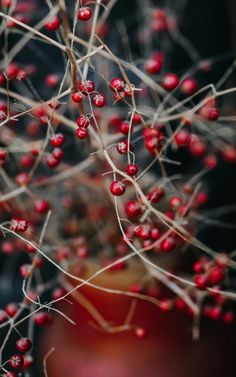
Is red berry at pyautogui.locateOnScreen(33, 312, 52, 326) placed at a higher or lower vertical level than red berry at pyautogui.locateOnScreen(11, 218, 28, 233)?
lower

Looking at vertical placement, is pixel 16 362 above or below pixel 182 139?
below

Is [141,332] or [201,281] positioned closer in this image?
[201,281]

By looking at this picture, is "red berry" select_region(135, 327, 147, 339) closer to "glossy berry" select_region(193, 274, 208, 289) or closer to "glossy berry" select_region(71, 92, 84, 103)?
"glossy berry" select_region(193, 274, 208, 289)

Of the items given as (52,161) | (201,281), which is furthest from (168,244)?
(52,161)

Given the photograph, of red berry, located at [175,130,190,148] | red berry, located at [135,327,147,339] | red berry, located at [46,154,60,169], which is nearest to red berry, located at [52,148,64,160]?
red berry, located at [46,154,60,169]

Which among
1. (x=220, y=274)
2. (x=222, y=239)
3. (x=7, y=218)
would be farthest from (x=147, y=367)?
(x=222, y=239)

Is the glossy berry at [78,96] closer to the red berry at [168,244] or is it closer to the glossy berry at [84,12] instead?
the glossy berry at [84,12]

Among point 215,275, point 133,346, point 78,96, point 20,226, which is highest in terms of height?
point 78,96

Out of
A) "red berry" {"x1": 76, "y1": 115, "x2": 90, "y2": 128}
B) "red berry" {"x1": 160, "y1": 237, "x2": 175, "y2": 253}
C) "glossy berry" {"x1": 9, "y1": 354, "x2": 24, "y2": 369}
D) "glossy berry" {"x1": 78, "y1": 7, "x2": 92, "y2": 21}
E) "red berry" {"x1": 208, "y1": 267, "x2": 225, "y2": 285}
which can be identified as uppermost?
"glossy berry" {"x1": 78, "y1": 7, "x2": 92, "y2": 21}

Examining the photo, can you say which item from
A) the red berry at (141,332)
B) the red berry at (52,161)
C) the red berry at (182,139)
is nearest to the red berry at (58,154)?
the red berry at (52,161)

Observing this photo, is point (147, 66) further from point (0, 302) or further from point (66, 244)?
point (0, 302)

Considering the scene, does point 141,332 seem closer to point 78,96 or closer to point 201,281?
point 201,281
